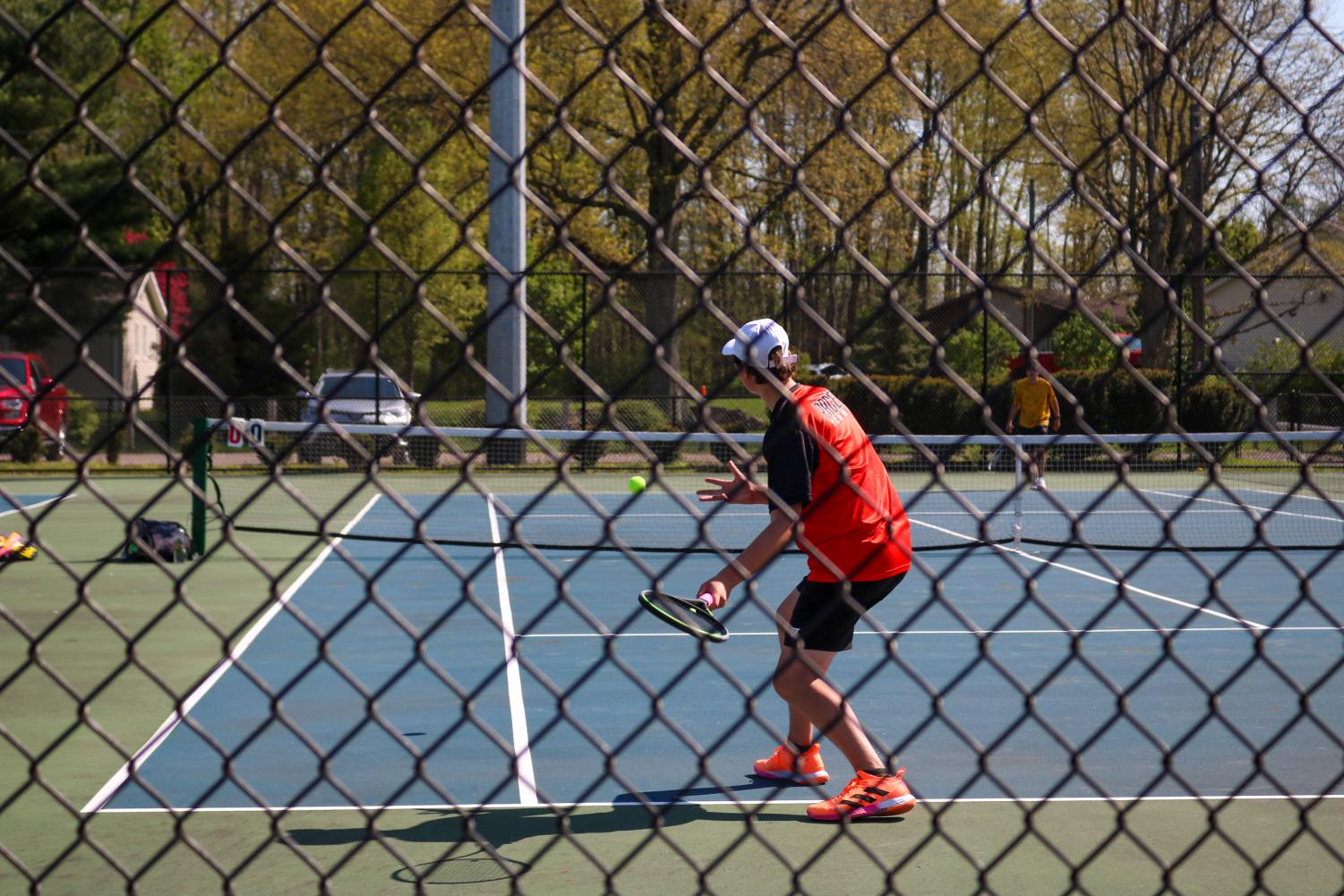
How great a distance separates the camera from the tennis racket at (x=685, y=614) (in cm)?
371

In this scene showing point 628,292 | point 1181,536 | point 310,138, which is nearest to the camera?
point 1181,536

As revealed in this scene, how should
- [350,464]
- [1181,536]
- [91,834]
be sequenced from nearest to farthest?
[91,834] < [1181,536] < [350,464]

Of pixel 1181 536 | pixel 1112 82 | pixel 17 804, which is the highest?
pixel 1112 82

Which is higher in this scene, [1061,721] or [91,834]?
[1061,721]

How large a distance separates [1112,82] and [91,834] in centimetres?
2542

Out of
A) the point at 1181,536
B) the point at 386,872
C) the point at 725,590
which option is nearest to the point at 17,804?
the point at 386,872

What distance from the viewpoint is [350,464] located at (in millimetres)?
19281

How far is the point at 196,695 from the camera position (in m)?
6.89

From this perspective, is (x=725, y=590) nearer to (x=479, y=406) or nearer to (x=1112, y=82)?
(x=479, y=406)

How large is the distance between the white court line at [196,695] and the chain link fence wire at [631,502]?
0.04 m

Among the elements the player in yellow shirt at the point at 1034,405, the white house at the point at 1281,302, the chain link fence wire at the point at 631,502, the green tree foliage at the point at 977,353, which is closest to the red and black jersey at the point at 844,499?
the chain link fence wire at the point at 631,502

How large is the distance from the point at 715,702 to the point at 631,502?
468 centimetres

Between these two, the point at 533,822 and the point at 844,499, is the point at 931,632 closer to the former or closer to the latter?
the point at 844,499

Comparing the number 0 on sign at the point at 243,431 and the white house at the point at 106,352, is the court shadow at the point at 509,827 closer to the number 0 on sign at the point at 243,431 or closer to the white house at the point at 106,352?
the number 0 on sign at the point at 243,431
